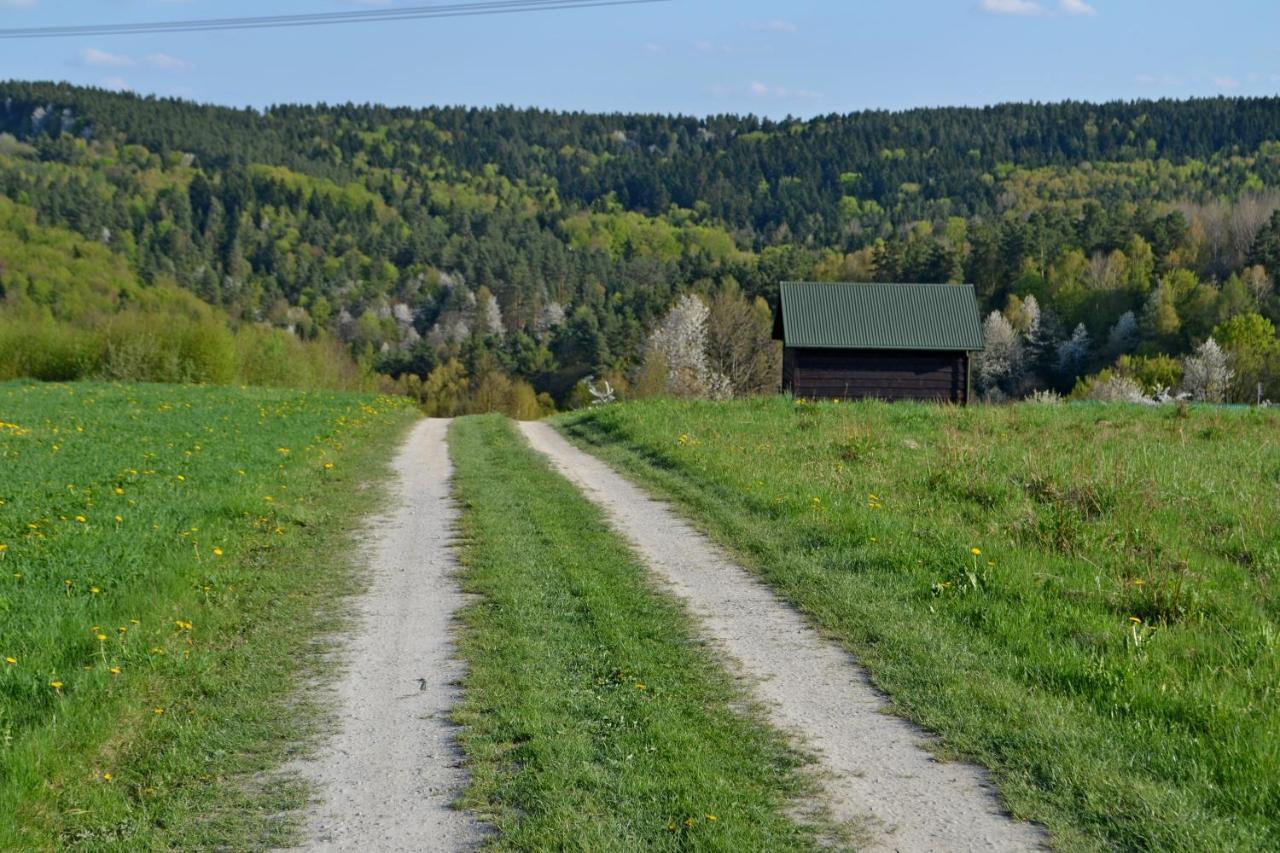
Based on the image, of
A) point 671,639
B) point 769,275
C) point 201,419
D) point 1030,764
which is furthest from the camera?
point 769,275

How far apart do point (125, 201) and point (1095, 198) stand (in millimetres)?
165865

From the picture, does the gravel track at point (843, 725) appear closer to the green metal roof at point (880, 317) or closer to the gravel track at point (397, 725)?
the gravel track at point (397, 725)

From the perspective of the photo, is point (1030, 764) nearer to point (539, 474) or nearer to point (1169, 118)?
point (539, 474)

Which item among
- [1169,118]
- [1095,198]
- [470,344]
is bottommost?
[470,344]

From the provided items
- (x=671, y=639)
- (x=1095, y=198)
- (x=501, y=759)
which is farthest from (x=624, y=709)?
(x=1095, y=198)

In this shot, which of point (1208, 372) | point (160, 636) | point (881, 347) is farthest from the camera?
point (1208, 372)

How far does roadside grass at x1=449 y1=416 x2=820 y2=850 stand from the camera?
5.12 metres

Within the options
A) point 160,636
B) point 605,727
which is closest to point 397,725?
point 605,727

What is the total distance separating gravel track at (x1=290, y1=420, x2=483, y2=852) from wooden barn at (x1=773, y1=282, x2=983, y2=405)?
2592cm

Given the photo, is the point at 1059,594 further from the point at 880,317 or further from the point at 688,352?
the point at 688,352

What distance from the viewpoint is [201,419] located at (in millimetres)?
25375

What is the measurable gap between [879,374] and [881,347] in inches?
44.6

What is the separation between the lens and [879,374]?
120 ft

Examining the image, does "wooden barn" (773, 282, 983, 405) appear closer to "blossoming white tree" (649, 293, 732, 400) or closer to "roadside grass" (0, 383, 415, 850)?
"blossoming white tree" (649, 293, 732, 400)
